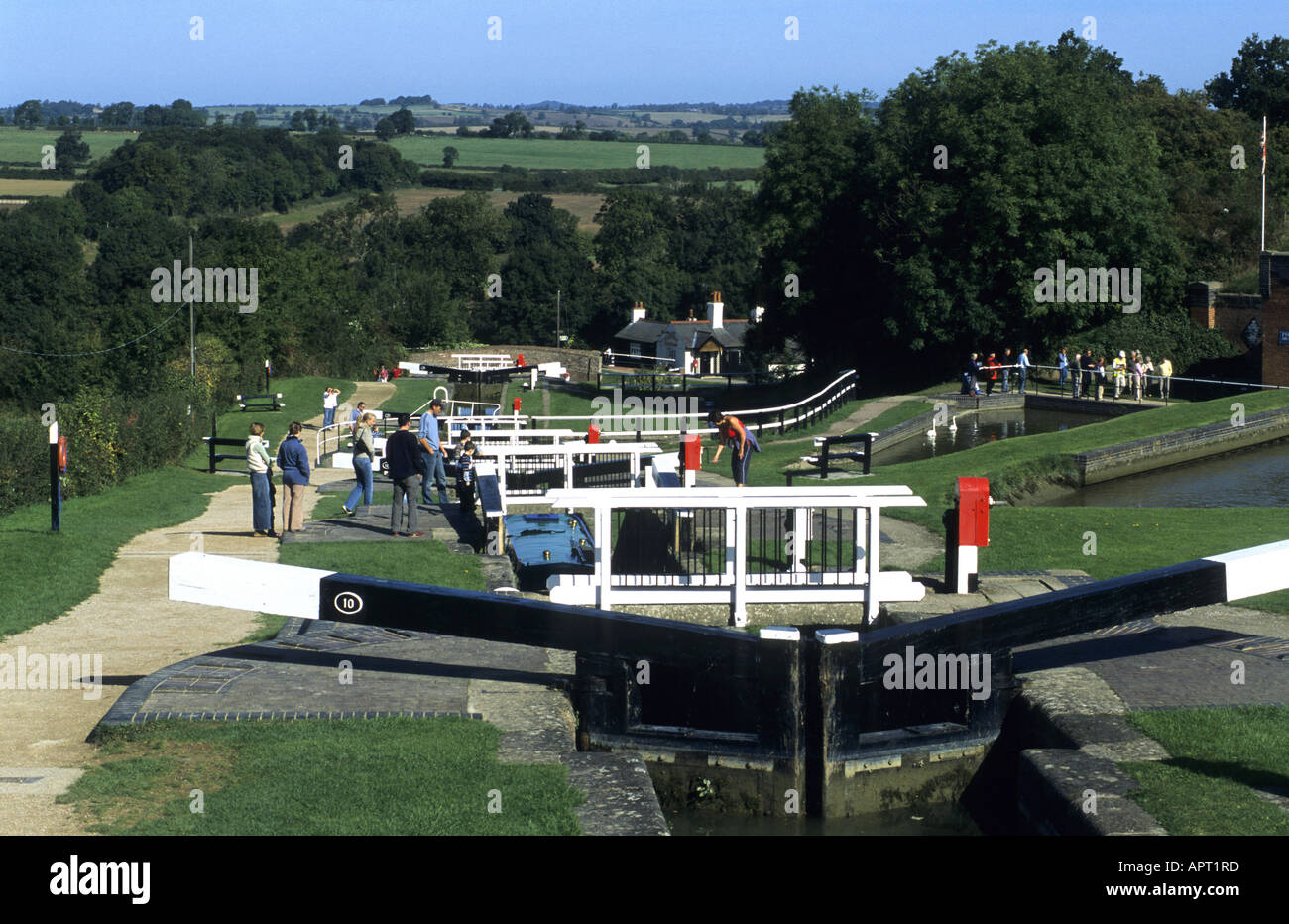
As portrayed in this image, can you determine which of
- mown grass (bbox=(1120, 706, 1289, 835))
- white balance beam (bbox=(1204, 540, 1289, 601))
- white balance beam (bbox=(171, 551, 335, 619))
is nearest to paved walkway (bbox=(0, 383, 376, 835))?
white balance beam (bbox=(171, 551, 335, 619))

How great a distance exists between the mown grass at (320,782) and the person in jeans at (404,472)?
7.82 metres

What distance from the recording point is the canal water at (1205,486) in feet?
78.3

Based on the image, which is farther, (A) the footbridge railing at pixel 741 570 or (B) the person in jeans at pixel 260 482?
(B) the person in jeans at pixel 260 482

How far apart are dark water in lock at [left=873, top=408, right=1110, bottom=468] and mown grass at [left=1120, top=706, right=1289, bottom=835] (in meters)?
19.9

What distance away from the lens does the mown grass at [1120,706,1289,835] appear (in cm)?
806

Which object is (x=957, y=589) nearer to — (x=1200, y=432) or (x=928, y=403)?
(x=1200, y=432)

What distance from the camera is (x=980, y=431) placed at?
114 ft

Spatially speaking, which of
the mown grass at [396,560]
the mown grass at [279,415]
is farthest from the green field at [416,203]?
the mown grass at [396,560]

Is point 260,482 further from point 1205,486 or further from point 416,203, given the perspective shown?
point 416,203

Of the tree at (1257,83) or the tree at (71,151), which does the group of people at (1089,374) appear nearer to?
the tree at (1257,83)

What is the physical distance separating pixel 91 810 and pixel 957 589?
9.00 metres

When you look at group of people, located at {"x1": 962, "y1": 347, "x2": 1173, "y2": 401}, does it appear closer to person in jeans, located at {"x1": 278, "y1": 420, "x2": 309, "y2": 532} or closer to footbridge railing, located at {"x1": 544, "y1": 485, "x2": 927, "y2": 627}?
person in jeans, located at {"x1": 278, "y1": 420, "x2": 309, "y2": 532}

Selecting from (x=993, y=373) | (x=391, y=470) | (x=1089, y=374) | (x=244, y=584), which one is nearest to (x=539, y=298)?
(x=993, y=373)
